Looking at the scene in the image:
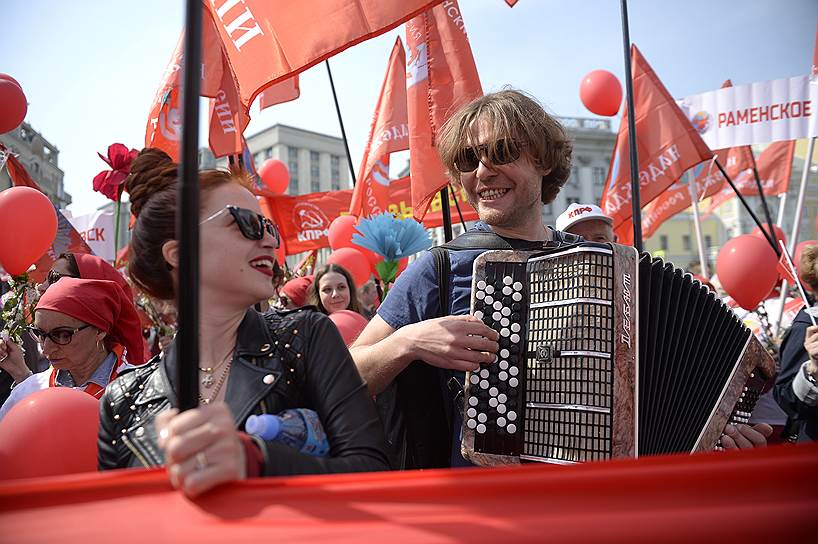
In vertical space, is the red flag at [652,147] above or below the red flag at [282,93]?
below

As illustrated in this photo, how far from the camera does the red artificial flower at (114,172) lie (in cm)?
363

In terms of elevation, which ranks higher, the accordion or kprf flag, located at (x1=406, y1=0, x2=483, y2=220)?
kprf flag, located at (x1=406, y1=0, x2=483, y2=220)

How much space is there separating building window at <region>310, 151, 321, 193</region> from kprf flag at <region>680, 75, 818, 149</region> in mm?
59632

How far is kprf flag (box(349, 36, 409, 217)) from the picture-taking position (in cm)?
678

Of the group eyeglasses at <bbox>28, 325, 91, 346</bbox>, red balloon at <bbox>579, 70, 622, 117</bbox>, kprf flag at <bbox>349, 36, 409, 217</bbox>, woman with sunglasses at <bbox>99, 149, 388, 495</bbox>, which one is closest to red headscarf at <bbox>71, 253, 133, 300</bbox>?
eyeglasses at <bbox>28, 325, 91, 346</bbox>

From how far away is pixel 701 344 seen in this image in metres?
2.20

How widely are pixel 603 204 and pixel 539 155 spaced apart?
16.0 feet

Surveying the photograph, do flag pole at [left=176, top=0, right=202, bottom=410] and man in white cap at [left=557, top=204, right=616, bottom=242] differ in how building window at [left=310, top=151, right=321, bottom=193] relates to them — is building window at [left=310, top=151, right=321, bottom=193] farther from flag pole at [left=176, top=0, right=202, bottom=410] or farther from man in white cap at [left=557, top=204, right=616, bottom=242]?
flag pole at [left=176, top=0, right=202, bottom=410]

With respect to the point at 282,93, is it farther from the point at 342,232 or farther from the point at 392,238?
the point at 392,238

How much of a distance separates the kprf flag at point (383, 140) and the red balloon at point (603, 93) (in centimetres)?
272

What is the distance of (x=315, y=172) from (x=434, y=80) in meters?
62.4

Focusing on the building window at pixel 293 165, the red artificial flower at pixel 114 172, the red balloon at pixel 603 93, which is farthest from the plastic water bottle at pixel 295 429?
the building window at pixel 293 165

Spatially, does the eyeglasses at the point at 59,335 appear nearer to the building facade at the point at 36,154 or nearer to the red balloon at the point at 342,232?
the red balloon at the point at 342,232

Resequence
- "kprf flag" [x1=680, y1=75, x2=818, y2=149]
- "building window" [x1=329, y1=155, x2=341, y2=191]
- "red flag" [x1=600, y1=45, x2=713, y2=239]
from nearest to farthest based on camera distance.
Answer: "kprf flag" [x1=680, y1=75, x2=818, y2=149] → "red flag" [x1=600, y1=45, x2=713, y2=239] → "building window" [x1=329, y1=155, x2=341, y2=191]
